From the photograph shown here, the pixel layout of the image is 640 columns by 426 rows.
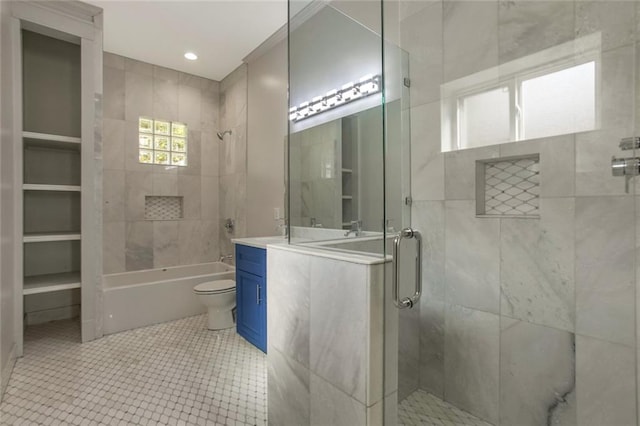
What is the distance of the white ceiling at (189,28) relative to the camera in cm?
264

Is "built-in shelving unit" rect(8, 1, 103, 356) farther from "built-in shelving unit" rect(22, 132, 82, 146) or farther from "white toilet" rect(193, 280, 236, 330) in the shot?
"white toilet" rect(193, 280, 236, 330)

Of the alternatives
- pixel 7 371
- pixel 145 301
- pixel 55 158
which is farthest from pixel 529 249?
pixel 55 158

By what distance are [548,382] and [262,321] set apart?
73.0 inches

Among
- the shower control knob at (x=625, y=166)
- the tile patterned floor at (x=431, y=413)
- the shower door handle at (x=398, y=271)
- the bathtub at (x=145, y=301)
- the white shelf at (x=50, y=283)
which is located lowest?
the tile patterned floor at (x=431, y=413)

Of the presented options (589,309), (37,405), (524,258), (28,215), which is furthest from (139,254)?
(589,309)

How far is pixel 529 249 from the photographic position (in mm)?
1495

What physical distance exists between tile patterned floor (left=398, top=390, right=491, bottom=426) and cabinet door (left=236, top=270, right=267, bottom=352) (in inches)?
46.9

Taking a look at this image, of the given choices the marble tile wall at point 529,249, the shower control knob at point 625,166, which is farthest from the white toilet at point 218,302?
the shower control knob at point 625,166

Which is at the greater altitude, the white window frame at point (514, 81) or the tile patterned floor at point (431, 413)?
the white window frame at point (514, 81)

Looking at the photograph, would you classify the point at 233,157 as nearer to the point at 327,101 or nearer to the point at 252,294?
the point at 252,294

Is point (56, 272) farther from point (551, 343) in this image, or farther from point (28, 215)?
point (551, 343)

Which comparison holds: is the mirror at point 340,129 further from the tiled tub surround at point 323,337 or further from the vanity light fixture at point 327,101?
the tiled tub surround at point 323,337

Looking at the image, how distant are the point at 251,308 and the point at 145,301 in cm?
118

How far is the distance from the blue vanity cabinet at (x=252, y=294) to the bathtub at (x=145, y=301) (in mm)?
761
